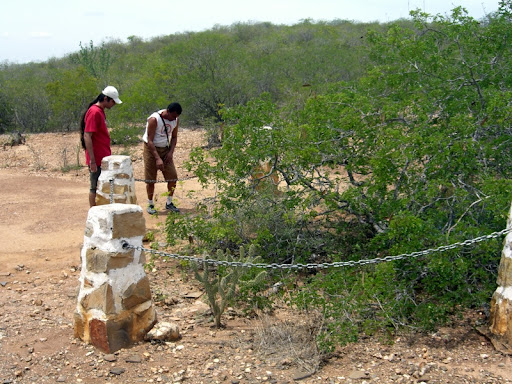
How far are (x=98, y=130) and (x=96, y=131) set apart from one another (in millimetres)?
73

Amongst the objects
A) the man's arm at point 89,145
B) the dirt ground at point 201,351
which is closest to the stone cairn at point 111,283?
the dirt ground at point 201,351

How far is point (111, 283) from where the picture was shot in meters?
3.74

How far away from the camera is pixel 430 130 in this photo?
540cm

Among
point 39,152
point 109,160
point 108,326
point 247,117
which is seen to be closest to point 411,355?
point 108,326

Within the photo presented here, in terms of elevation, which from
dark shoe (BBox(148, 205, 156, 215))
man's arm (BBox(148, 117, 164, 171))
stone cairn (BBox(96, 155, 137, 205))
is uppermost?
man's arm (BBox(148, 117, 164, 171))

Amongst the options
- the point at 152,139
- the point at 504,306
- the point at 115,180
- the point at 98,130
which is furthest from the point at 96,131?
the point at 504,306

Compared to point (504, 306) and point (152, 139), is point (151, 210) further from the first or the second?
point (504, 306)

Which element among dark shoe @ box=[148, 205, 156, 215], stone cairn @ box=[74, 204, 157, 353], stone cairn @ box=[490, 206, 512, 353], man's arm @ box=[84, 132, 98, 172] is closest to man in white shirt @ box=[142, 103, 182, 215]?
dark shoe @ box=[148, 205, 156, 215]

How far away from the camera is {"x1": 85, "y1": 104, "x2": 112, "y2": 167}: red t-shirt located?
6066mm

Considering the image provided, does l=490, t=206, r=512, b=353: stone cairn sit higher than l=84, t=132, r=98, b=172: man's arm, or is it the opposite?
l=84, t=132, r=98, b=172: man's arm

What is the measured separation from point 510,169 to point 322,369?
289 cm

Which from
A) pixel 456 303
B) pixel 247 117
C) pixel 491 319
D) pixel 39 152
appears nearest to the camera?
pixel 491 319

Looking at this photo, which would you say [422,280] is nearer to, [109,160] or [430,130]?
[430,130]

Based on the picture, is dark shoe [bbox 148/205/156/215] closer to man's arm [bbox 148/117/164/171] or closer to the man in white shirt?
the man in white shirt
